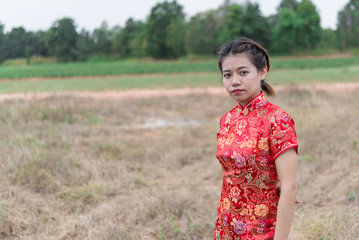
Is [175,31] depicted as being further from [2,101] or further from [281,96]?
[2,101]

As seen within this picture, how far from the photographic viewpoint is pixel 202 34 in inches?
524

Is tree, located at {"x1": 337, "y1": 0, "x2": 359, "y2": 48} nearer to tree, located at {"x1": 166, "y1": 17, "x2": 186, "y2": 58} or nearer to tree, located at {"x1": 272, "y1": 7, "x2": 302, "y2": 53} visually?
tree, located at {"x1": 272, "y1": 7, "x2": 302, "y2": 53}

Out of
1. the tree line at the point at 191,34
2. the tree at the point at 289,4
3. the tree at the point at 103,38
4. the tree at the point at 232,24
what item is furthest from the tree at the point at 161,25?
the tree at the point at 289,4

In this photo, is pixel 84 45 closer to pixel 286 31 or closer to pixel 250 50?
pixel 286 31

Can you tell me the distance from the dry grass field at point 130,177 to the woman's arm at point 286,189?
178 cm

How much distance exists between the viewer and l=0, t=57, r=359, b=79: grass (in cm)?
751

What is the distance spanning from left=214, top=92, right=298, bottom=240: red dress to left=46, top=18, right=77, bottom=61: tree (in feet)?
22.7

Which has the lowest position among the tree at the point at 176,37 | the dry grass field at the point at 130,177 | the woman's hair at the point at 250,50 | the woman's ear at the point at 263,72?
the dry grass field at the point at 130,177

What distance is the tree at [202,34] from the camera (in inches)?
516

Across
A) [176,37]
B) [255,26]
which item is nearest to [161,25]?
[176,37]

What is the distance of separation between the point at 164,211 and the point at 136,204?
0.34 metres

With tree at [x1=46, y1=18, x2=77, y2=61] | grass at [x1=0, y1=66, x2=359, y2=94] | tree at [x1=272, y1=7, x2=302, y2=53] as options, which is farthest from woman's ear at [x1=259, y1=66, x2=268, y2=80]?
tree at [x1=272, y1=7, x2=302, y2=53]

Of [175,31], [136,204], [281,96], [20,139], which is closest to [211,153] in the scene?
[136,204]

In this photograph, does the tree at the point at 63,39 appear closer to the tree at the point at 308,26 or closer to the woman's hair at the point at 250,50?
the tree at the point at 308,26
